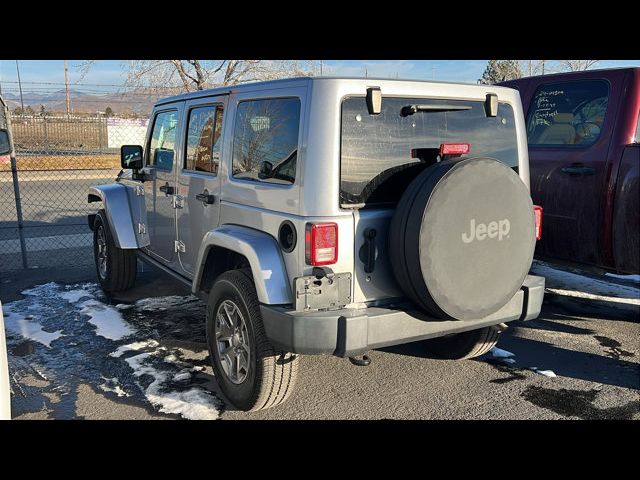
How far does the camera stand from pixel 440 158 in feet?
11.3

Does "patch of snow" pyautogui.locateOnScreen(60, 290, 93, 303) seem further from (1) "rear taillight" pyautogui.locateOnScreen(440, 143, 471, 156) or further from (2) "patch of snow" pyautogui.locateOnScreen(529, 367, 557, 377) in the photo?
(2) "patch of snow" pyautogui.locateOnScreen(529, 367, 557, 377)

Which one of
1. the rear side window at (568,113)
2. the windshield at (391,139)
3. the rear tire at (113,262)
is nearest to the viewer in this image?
the windshield at (391,139)

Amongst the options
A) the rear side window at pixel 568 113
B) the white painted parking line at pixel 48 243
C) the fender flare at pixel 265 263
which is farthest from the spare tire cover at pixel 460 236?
the white painted parking line at pixel 48 243

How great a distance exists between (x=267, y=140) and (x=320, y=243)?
852 millimetres

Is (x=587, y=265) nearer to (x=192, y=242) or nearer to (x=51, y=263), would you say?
(x=192, y=242)

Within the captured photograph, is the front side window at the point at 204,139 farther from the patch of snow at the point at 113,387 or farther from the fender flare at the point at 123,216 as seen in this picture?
the patch of snow at the point at 113,387

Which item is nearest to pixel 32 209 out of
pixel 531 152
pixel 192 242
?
pixel 192 242

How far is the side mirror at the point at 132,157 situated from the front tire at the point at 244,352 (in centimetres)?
227

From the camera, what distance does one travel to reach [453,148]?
3.38 meters

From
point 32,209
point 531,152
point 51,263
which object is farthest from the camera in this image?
point 32,209

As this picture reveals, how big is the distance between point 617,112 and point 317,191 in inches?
117

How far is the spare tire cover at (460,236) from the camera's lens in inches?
120

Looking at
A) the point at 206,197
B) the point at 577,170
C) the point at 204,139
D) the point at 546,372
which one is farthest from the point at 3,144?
the point at 577,170

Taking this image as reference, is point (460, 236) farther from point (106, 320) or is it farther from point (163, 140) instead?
point (106, 320)
